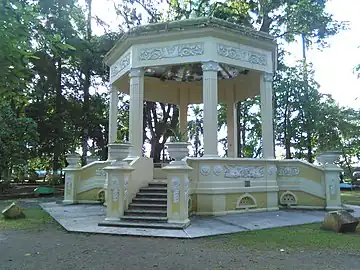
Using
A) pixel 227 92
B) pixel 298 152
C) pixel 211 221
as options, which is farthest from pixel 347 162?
pixel 211 221

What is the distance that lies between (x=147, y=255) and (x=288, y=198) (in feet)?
20.8

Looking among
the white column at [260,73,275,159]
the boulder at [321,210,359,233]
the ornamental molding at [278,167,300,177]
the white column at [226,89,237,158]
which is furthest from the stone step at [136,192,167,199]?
the white column at [226,89,237,158]

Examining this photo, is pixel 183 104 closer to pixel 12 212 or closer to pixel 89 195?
pixel 89 195

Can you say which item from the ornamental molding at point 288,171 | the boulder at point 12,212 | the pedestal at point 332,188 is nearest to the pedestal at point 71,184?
the boulder at point 12,212

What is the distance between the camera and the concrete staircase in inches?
262

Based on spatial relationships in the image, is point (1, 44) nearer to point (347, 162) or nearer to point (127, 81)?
point (127, 81)

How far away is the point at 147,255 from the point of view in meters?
4.58

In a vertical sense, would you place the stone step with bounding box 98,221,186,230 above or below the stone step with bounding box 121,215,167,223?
below

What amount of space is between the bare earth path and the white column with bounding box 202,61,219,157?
3244mm

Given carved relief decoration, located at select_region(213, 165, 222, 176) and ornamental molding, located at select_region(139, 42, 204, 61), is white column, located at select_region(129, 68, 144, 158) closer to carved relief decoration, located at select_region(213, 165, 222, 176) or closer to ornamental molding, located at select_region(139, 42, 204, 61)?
ornamental molding, located at select_region(139, 42, 204, 61)

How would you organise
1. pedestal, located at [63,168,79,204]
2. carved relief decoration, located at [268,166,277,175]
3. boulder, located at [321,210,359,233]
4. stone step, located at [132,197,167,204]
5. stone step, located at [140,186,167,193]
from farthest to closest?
pedestal, located at [63,168,79,204], carved relief decoration, located at [268,166,277,175], stone step, located at [140,186,167,193], stone step, located at [132,197,167,204], boulder, located at [321,210,359,233]

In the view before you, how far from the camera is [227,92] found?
42.6 feet

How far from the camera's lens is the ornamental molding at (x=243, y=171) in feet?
28.7

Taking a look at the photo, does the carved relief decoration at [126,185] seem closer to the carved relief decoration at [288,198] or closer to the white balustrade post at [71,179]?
the white balustrade post at [71,179]
